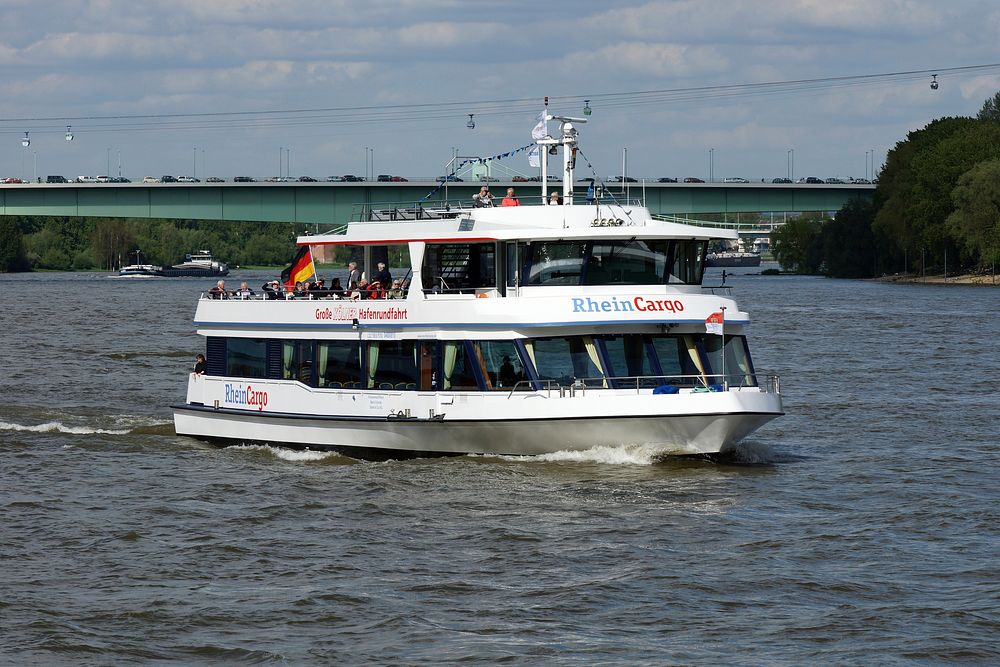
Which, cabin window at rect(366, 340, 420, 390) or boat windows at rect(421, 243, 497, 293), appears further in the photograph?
boat windows at rect(421, 243, 497, 293)

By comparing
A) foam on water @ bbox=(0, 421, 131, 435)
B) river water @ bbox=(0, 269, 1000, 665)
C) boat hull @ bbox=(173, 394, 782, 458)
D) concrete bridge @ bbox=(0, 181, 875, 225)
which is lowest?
river water @ bbox=(0, 269, 1000, 665)

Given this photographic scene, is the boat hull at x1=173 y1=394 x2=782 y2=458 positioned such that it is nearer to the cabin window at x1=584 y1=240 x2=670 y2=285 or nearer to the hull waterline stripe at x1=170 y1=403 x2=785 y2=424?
the hull waterline stripe at x1=170 y1=403 x2=785 y2=424

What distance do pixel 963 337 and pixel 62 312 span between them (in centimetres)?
4766

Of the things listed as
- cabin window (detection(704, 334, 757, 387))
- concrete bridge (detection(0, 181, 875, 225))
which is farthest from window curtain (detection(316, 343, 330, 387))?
concrete bridge (detection(0, 181, 875, 225))

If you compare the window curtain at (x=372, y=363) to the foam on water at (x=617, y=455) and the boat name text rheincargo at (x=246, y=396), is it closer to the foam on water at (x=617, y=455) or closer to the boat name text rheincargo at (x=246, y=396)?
the boat name text rheincargo at (x=246, y=396)

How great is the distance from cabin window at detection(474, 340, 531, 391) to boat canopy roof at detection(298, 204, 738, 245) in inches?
75.3

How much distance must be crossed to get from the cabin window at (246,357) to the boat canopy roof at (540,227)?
2.97 metres

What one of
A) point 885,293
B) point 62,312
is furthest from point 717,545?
point 885,293

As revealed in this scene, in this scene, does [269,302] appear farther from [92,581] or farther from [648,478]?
[92,581]

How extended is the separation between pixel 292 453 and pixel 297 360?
1.73 metres

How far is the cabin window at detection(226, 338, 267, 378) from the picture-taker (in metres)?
28.9

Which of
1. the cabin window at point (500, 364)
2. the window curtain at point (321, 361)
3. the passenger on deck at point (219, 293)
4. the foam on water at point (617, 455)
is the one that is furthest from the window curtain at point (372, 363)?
the passenger on deck at point (219, 293)

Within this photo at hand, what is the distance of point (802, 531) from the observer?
71.5 feet

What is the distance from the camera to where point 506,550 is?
809 inches
